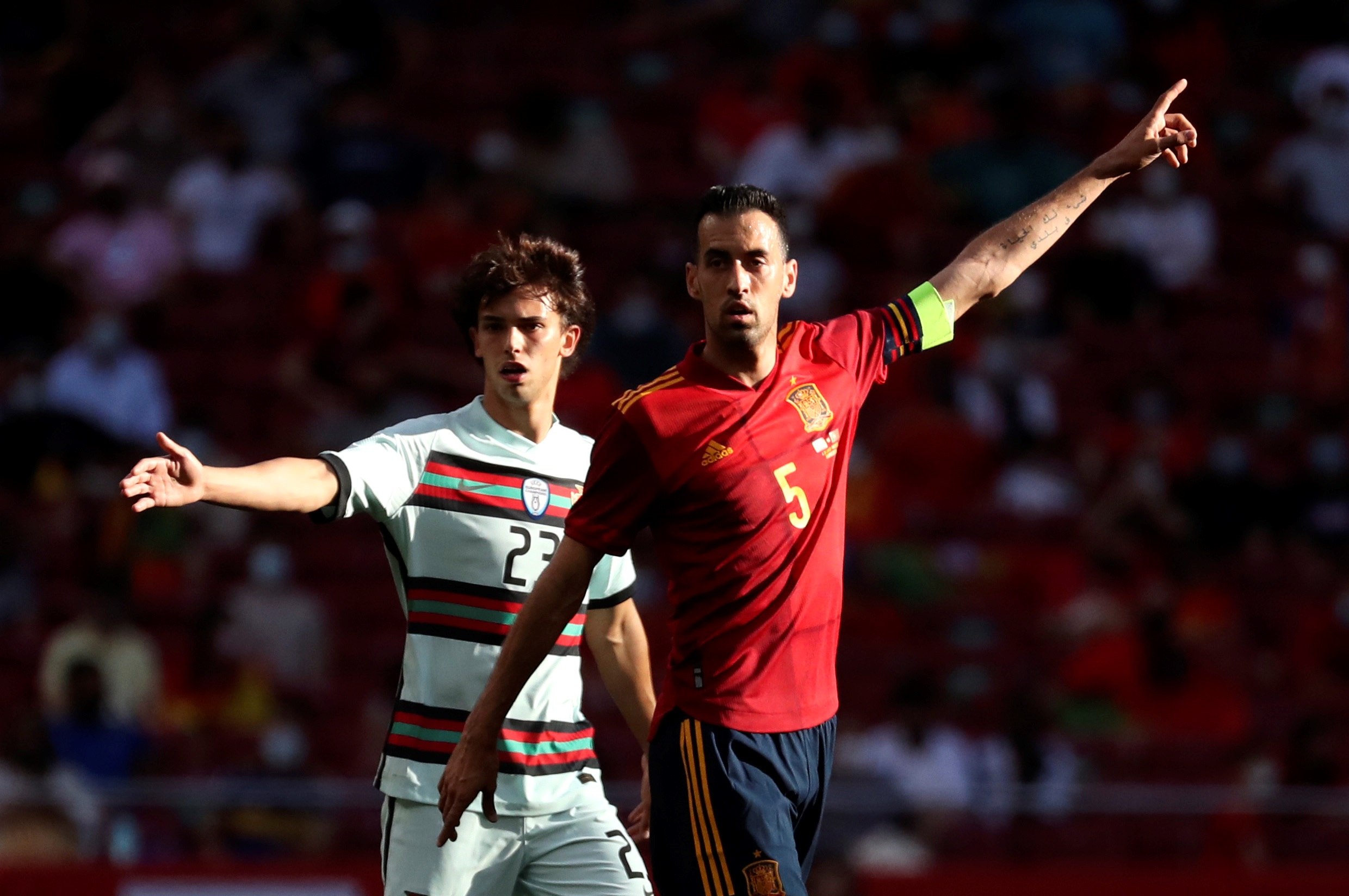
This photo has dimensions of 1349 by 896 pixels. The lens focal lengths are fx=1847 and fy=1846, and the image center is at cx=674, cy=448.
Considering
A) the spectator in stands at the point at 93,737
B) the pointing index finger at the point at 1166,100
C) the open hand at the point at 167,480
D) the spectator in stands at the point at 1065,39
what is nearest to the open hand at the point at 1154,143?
the pointing index finger at the point at 1166,100

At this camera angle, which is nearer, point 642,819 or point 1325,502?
point 642,819

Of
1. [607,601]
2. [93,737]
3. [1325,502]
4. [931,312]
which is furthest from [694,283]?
[1325,502]

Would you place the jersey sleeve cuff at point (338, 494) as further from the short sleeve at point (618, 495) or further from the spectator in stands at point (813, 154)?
the spectator in stands at point (813, 154)

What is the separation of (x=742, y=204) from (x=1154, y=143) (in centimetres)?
133

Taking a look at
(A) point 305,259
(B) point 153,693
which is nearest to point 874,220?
(A) point 305,259

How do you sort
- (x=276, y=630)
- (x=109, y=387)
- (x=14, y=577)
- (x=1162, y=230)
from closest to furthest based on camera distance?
(x=276, y=630) < (x=14, y=577) < (x=109, y=387) < (x=1162, y=230)

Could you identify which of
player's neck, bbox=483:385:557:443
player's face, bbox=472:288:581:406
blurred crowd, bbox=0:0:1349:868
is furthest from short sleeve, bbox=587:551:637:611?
blurred crowd, bbox=0:0:1349:868

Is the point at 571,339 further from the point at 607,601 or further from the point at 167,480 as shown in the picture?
the point at 167,480

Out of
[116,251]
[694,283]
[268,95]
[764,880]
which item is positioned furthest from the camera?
[268,95]

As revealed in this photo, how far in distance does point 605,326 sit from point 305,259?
2.57 m

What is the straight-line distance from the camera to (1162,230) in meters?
14.0

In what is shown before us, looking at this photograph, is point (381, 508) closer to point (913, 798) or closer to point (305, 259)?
point (913, 798)

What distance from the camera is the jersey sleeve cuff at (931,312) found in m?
5.27

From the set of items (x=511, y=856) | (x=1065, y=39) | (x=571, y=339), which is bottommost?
(x=511, y=856)
